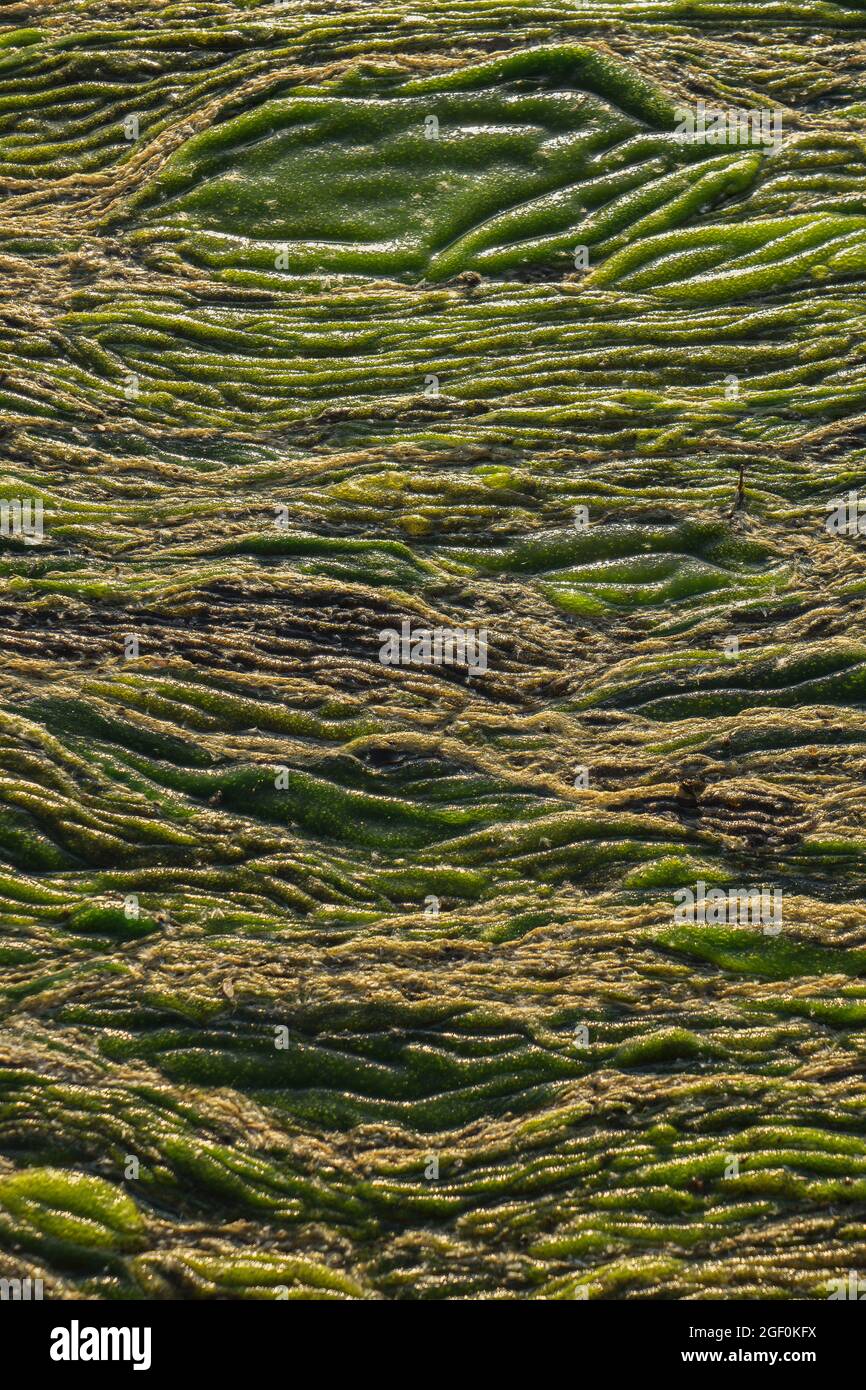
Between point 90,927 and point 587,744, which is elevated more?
point 587,744

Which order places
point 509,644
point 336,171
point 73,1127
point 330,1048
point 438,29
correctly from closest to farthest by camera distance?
1. point 73,1127
2. point 330,1048
3. point 509,644
4. point 336,171
5. point 438,29

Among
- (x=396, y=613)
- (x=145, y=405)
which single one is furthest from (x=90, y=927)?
(x=145, y=405)

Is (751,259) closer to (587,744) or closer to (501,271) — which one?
(501,271)

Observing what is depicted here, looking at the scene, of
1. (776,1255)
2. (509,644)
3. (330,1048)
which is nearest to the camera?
(776,1255)

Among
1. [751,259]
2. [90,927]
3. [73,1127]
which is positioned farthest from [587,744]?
[751,259]

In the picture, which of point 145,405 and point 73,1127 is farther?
point 145,405

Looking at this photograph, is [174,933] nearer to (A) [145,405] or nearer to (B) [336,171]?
(A) [145,405]

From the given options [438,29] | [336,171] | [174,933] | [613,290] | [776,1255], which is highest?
[438,29]
